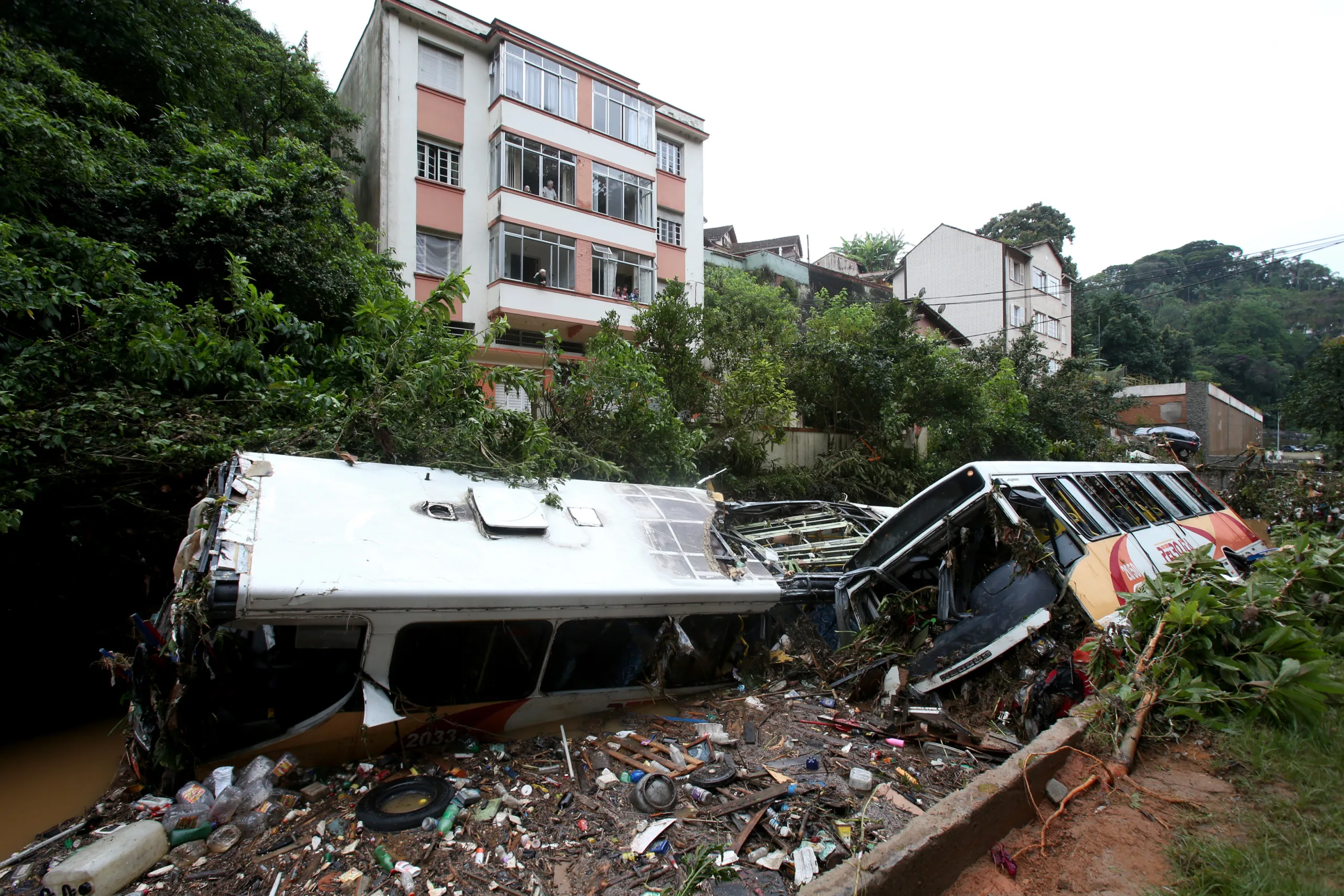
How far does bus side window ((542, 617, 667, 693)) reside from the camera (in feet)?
14.7

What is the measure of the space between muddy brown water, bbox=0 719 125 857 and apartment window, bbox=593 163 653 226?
573 inches

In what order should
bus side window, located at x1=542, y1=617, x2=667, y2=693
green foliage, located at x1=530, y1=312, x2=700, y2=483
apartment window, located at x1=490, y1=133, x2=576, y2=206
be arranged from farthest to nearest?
apartment window, located at x1=490, y1=133, x2=576, y2=206 → green foliage, located at x1=530, y1=312, x2=700, y2=483 → bus side window, located at x1=542, y1=617, x2=667, y2=693

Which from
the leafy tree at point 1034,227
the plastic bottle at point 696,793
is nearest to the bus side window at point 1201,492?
the plastic bottle at point 696,793

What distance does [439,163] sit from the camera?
15.9 m

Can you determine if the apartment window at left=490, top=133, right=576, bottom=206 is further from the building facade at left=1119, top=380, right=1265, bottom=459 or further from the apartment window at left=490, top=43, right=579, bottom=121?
the building facade at left=1119, top=380, right=1265, bottom=459

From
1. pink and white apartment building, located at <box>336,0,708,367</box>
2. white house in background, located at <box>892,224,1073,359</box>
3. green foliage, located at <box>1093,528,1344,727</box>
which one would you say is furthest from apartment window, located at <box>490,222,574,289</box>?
white house in background, located at <box>892,224,1073,359</box>

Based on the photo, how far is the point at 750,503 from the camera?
7855mm

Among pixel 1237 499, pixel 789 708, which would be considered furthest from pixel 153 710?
pixel 1237 499

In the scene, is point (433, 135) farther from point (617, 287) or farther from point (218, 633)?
point (218, 633)

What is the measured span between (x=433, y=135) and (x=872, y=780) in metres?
16.6

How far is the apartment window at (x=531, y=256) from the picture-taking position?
15352 millimetres

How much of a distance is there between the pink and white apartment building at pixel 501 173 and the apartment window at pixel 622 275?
0.04 m

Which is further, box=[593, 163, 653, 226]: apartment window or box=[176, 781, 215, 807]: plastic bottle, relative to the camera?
box=[593, 163, 653, 226]: apartment window

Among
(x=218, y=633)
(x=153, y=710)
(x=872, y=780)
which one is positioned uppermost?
(x=218, y=633)
